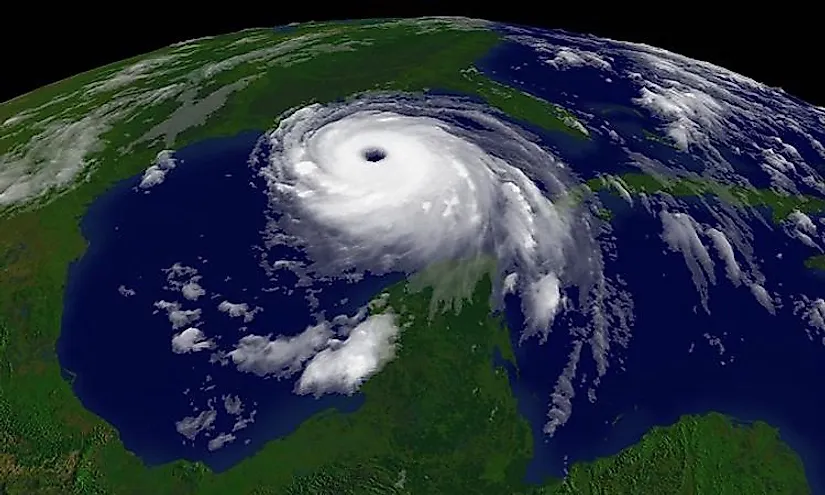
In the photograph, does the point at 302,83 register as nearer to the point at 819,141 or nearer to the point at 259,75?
the point at 259,75

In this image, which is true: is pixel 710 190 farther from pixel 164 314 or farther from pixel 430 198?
pixel 164 314

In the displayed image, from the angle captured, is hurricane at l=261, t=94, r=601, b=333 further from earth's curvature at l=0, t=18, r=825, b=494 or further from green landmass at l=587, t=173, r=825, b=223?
green landmass at l=587, t=173, r=825, b=223

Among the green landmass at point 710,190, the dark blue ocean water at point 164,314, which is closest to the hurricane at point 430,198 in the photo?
the dark blue ocean water at point 164,314

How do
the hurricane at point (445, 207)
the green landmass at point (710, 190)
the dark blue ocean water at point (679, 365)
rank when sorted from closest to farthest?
the dark blue ocean water at point (679, 365)
the hurricane at point (445, 207)
the green landmass at point (710, 190)

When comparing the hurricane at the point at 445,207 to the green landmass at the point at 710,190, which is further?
the green landmass at the point at 710,190

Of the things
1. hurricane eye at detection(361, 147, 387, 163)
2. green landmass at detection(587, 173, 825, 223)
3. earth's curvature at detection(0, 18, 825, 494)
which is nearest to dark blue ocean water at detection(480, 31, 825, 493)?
earth's curvature at detection(0, 18, 825, 494)

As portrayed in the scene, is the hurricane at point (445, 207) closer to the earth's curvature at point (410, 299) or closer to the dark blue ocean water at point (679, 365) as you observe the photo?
the earth's curvature at point (410, 299)

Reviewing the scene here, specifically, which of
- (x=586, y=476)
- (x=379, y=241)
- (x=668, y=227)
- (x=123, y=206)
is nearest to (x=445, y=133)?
(x=379, y=241)
